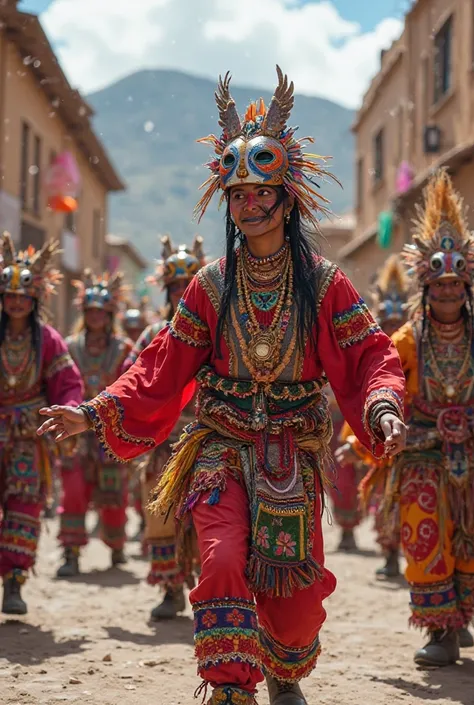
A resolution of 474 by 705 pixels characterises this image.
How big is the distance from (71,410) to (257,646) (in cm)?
118

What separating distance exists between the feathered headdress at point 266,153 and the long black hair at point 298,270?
7cm

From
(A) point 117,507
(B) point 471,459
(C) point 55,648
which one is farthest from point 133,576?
(B) point 471,459

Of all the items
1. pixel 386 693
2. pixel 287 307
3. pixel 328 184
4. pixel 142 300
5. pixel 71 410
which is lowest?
pixel 386 693

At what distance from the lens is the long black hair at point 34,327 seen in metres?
7.68

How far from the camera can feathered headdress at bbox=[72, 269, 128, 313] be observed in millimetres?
10570

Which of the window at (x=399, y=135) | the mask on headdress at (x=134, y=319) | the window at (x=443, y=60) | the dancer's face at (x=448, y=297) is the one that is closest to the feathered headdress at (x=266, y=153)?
the dancer's face at (x=448, y=297)

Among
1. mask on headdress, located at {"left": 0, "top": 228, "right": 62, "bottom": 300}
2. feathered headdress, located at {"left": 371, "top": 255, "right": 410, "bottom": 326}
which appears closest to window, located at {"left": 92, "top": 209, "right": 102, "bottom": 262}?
feathered headdress, located at {"left": 371, "top": 255, "right": 410, "bottom": 326}

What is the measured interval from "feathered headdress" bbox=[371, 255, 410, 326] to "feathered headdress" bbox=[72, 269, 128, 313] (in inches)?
95.6

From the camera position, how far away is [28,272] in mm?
7773

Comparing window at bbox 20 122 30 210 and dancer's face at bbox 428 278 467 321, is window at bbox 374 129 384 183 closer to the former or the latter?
window at bbox 20 122 30 210

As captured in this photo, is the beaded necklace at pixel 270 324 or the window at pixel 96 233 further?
the window at pixel 96 233

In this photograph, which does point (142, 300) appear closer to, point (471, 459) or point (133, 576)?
point (133, 576)

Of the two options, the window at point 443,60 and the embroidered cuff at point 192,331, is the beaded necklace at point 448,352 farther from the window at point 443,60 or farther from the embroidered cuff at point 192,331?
the window at point 443,60

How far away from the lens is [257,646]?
4.18 meters
